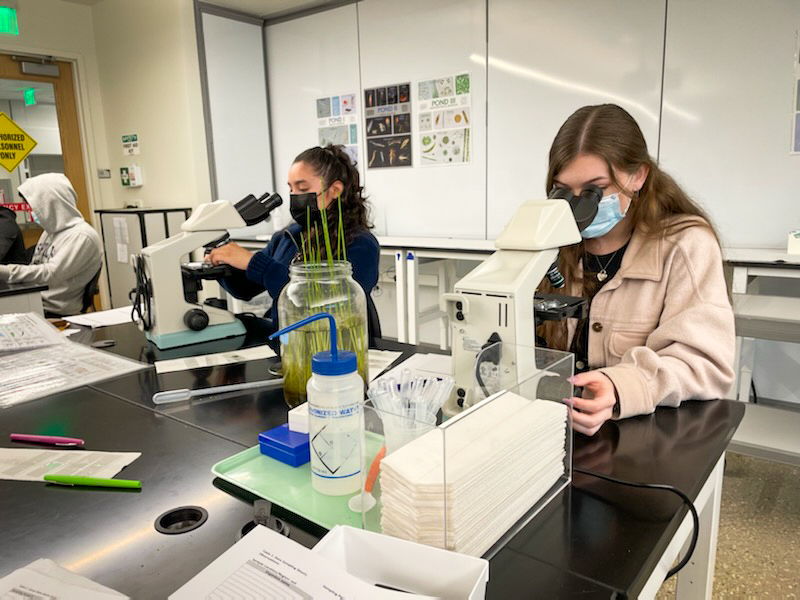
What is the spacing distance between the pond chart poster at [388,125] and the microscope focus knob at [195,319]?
2.27 meters

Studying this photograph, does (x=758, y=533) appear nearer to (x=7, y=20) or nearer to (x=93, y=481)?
(x=93, y=481)

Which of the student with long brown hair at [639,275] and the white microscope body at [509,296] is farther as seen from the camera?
the student with long brown hair at [639,275]

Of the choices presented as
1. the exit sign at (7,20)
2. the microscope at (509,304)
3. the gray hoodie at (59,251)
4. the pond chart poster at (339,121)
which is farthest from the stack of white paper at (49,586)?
the pond chart poster at (339,121)

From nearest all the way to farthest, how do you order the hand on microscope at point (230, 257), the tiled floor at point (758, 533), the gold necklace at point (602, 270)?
the gold necklace at point (602, 270) → the tiled floor at point (758, 533) → the hand on microscope at point (230, 257)

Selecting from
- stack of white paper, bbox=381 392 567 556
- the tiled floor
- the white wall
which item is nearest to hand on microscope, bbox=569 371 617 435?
stack of white paper, bbox=381 392 567 556

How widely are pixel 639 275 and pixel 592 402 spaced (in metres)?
0.45

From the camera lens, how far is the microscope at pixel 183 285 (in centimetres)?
159

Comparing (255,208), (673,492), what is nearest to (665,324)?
(673,492)

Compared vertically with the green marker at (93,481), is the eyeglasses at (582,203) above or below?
above

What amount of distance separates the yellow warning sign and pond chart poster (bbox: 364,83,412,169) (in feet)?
8.47

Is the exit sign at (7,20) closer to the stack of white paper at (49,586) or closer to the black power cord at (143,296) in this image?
the black power cord at (143,296)

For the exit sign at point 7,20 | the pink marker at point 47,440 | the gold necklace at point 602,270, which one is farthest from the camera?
the exit sign at point 7,20

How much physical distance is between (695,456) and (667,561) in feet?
0.66

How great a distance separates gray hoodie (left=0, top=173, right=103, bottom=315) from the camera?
3.10m
